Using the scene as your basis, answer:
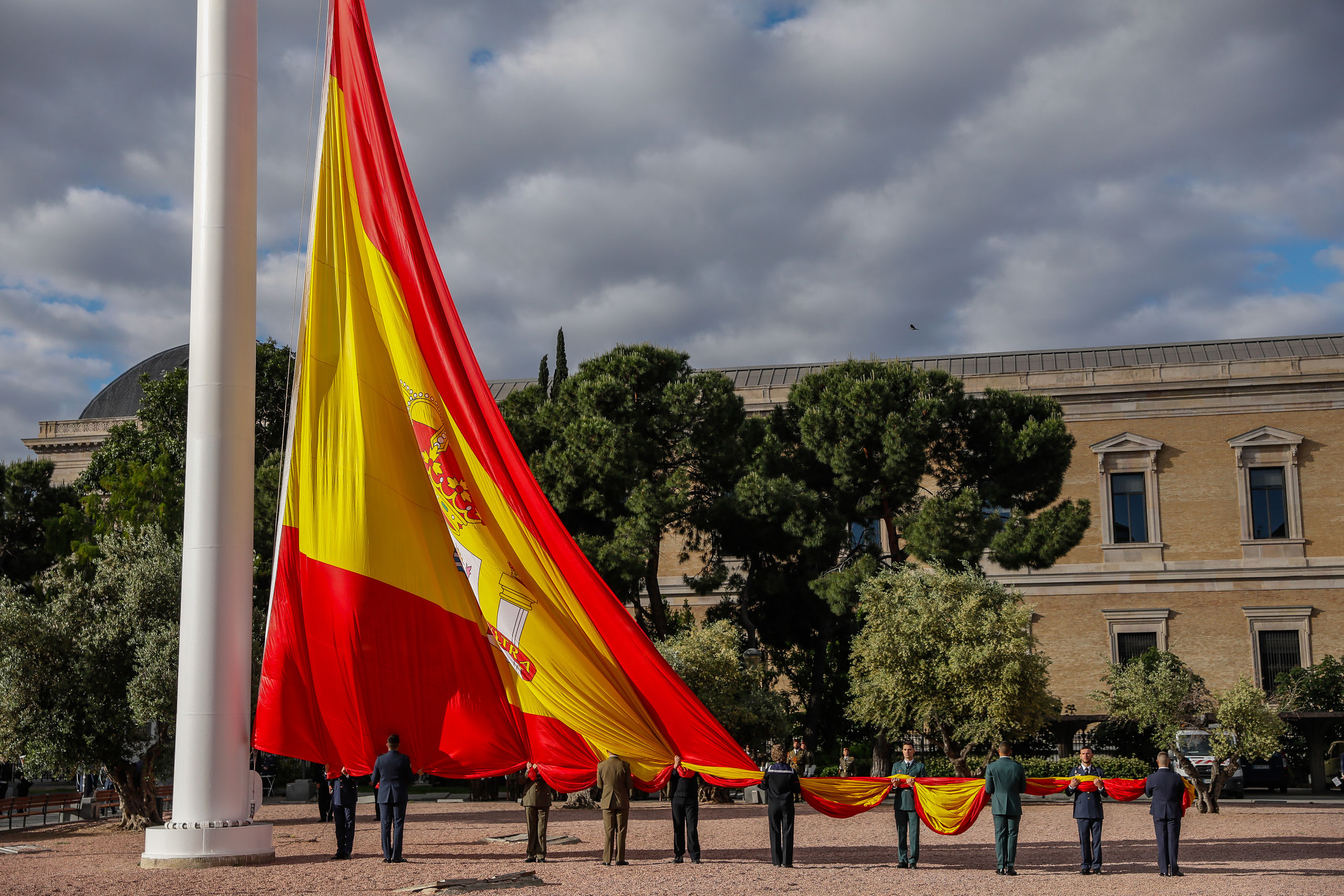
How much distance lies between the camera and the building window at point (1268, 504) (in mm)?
43094

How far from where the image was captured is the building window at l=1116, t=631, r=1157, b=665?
43.3 metres

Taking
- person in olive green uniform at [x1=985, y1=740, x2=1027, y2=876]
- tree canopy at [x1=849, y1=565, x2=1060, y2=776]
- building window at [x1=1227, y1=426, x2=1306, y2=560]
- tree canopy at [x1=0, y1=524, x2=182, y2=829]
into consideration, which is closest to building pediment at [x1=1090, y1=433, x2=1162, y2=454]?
building window at [x1=1227, y1=426, x2=1306, y2=560]

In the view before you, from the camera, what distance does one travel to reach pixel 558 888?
11930 mm

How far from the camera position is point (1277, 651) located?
42062 millimetres

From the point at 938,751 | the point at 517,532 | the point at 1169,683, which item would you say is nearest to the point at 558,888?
the point at 517,532

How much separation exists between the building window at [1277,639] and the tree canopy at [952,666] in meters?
18.5

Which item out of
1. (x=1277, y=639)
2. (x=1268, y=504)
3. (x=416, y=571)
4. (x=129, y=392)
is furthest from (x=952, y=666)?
(x=129, y=392)

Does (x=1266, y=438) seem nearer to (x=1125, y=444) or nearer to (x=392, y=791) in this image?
(x=1125, y=444)

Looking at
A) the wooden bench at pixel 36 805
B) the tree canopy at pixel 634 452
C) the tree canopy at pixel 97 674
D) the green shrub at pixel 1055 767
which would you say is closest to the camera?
the tree canopy at pixel 97 674

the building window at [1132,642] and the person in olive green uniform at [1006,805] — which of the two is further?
the building window at [1132,642]

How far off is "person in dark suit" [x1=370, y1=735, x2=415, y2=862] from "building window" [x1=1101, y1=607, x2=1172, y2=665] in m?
34.6

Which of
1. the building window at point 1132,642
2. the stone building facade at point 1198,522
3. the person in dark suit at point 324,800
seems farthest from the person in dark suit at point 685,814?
the building window at point 1132,642

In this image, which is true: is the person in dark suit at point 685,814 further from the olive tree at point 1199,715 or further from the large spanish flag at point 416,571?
the olive tree at point 1199,715

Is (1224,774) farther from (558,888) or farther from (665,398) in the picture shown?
(558,888)
